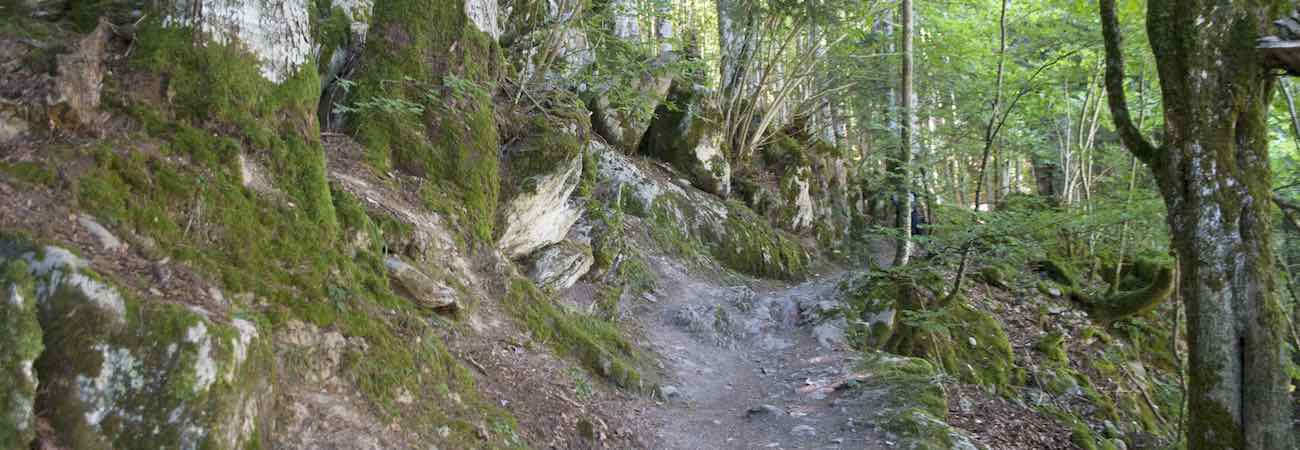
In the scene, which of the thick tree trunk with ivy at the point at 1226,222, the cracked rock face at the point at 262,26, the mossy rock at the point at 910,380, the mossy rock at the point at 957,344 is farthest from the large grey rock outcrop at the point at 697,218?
the thick tree trunk with ivy at the point at 1226,222

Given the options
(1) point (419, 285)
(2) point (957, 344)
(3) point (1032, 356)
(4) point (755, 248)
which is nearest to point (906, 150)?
(2) point (957, 344)

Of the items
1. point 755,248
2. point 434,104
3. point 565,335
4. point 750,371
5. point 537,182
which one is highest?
point 434,104

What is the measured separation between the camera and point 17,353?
2328 mm

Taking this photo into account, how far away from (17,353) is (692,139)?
526 inches

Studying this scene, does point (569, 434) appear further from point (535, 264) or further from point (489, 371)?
point (535, 264)

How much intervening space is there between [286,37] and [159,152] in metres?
1.25

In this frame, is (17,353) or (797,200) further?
(797,200)

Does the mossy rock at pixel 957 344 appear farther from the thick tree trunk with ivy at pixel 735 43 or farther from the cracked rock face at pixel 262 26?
the cracked rock face at pixel 262 26

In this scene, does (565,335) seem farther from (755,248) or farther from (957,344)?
(755,248)

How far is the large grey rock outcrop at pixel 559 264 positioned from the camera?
7930 millimetres

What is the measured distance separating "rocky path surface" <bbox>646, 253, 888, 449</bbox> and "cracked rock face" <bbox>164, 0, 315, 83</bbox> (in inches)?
165

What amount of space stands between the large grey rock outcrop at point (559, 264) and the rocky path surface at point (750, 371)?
1467mm

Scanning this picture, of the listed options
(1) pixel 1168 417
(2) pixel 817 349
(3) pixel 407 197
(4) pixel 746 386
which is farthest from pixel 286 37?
(1) pixel 1168 417

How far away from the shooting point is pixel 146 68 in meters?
3.64
